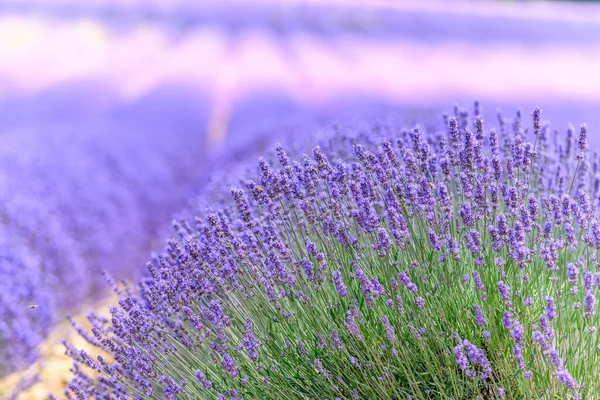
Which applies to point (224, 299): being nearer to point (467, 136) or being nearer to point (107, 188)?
point (467, 136)

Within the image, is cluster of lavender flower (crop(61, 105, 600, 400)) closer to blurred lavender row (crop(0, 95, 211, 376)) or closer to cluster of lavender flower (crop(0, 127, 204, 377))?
blurred lavender row (crop(0, 95, 211, 376))

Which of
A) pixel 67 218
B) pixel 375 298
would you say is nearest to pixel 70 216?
pixel 67 218

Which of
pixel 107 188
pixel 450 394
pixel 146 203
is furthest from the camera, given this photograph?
pixel 146 203

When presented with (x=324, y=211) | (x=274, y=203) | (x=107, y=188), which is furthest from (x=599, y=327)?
(x=107, y=188)

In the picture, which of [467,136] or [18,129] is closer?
[467,136]

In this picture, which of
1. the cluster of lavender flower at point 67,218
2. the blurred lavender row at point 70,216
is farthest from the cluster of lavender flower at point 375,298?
the cluster of lavender flower at point 67,218

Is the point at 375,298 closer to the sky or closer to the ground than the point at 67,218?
closer to the ground

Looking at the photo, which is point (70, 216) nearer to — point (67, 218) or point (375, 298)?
point (67, 218)

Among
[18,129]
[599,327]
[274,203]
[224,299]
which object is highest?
[18,129]
